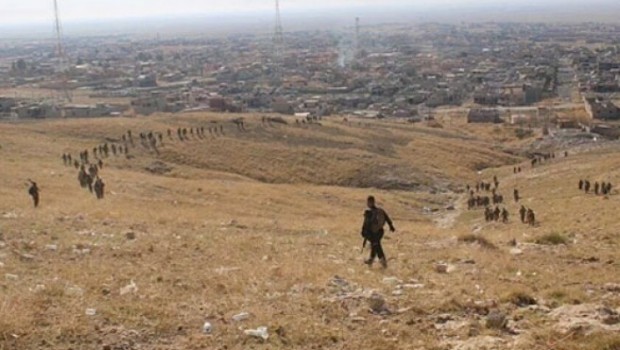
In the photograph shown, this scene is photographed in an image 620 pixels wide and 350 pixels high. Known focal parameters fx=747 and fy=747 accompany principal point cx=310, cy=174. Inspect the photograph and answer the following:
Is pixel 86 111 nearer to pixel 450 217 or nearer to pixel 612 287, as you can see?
pixel 450 217

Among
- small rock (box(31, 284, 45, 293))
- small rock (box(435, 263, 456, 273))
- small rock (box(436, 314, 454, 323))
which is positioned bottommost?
small rock (box(435, 263, 456, 273))

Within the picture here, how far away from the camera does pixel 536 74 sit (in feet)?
492

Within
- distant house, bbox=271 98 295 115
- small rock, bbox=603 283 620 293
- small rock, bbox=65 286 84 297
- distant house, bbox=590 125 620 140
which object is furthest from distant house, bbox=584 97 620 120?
small rock, bbox=65 286 84 297

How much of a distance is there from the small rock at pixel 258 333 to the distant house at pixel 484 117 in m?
89.6

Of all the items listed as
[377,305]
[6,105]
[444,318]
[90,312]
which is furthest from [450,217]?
[6,105]

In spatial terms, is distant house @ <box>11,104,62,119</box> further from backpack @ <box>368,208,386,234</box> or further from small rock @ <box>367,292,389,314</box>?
small rock @ <box>367,292,389,314</box>

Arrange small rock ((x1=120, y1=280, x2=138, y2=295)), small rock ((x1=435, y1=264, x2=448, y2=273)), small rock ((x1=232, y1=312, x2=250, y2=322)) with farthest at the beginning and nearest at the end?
1. small rock ((x1=435, y1=264, x2=448, y2=273))
2. small rock ((x1=120, y1=280, x2=138, y2=295))
3. small rock ((x1=232, y1=312, x2=250, y2=322))

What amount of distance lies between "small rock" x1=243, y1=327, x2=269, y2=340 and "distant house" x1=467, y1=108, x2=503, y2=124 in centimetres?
8965

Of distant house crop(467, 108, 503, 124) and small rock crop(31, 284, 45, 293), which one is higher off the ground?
small rock crop(31, 284, 45, 293)

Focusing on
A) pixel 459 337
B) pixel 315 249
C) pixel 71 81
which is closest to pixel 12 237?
pixel 315 249

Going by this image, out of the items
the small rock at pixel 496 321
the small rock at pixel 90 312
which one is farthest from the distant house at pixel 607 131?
the small rock at pixel 90 312

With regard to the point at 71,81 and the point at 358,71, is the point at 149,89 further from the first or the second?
the point at 358,71

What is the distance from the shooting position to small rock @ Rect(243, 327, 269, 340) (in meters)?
9.60

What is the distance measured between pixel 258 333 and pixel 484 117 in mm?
91287
